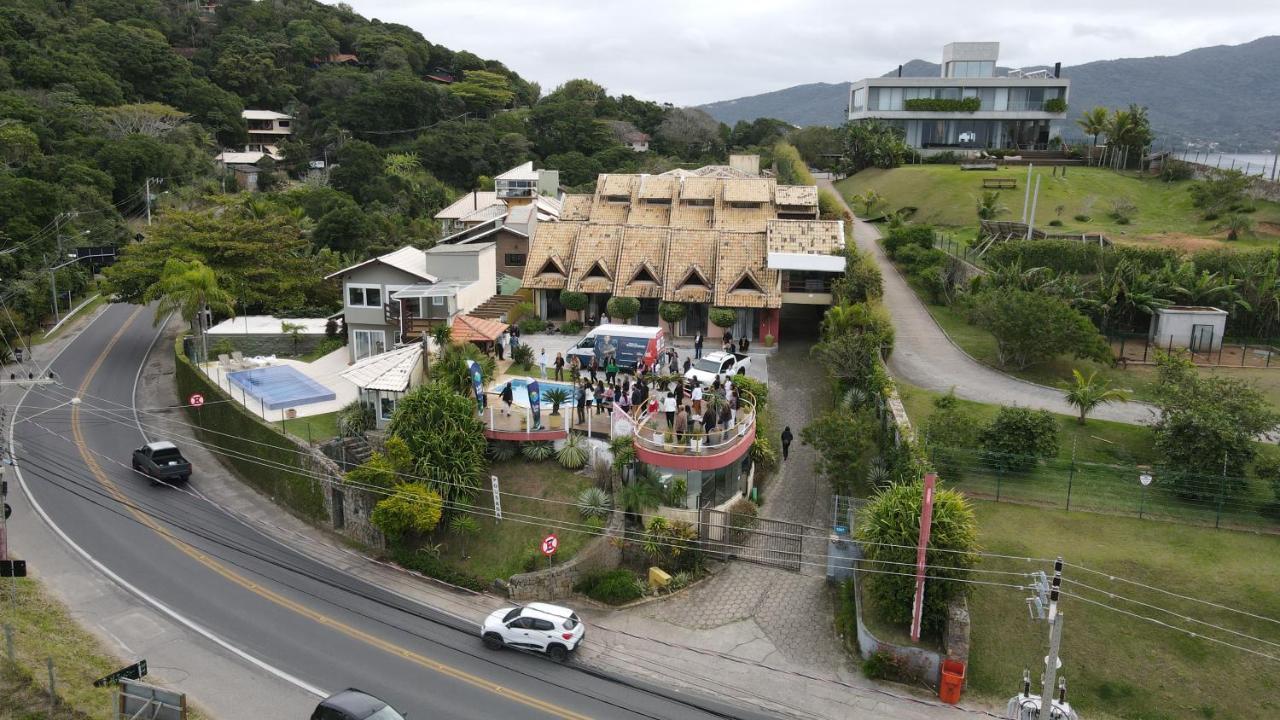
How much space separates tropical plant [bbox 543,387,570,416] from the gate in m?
7.22

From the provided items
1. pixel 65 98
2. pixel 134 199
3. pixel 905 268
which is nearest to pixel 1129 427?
pixel 905 268

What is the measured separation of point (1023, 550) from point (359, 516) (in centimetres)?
2259

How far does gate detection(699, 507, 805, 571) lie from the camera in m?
28.9

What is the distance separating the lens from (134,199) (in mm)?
80375

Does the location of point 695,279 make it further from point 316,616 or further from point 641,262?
point 316,616

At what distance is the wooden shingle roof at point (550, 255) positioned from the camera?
163 feet

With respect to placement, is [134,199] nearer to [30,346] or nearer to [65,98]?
[65,98]

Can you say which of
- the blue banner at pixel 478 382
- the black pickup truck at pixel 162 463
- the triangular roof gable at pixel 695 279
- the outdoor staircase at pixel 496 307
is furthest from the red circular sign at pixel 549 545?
the triangular roof gable at pixel 695 279

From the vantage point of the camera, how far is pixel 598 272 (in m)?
49.7

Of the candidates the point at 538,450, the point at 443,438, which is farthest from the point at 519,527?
the point at 443,438

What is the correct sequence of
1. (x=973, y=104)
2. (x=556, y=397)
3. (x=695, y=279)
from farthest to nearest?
(x=973, y=104)
(x=695, y=279)
(x=556, y=397)

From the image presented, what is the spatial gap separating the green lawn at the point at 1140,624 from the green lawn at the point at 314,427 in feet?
81.6

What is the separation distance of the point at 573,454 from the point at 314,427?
39.0ft

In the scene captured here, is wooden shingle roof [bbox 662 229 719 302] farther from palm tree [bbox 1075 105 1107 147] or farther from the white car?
palm tree [bbox 1075 105 1107 147]
